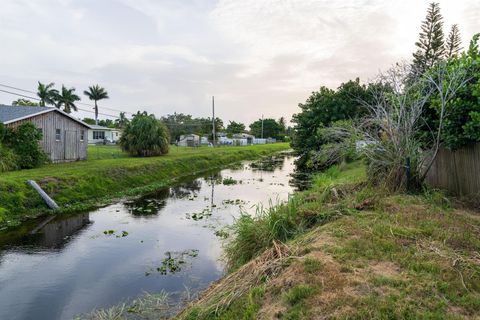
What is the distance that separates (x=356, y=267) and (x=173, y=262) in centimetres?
470

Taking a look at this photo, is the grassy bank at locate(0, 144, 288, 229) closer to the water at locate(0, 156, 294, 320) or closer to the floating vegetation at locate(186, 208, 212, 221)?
the water at locate(0, 156, 294, 320)

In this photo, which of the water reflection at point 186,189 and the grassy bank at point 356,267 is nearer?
the grassy bank at point 356,267

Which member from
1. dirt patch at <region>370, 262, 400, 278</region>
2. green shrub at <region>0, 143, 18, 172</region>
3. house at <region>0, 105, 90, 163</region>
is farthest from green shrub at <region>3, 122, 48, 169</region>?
dirt patch at <region>370, 262, 400, 278</region>

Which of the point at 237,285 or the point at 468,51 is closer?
the point at 237,285

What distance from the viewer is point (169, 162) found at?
2534 centimetres

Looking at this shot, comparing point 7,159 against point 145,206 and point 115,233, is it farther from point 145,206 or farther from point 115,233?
point 115,233

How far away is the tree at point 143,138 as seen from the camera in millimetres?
30172

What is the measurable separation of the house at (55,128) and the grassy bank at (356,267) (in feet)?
58.2

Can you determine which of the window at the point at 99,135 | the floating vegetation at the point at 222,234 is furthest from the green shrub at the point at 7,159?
the window at the point at 99,135

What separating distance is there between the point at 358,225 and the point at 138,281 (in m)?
4.60

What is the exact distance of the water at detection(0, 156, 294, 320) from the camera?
21.7 feet

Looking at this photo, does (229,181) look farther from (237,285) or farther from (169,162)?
→ (237,285)

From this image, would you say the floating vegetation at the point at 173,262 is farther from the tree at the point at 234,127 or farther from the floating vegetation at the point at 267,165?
the tree at the point at 234,127

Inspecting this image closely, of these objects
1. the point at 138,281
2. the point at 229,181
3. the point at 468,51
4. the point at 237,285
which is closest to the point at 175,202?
the point at 229,181
